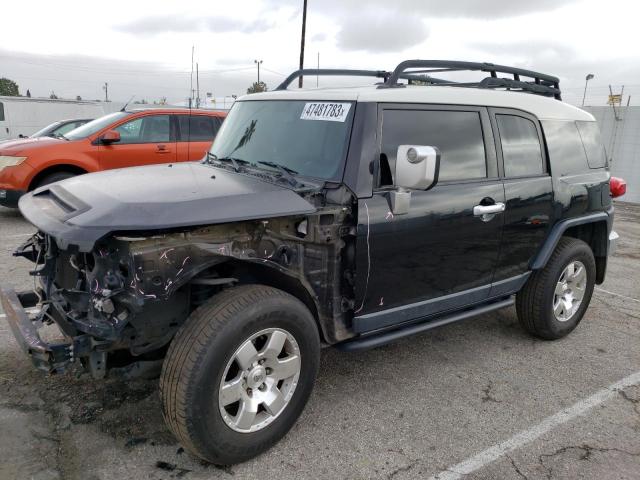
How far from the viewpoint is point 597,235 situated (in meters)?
4.75

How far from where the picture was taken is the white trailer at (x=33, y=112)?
57.9ft

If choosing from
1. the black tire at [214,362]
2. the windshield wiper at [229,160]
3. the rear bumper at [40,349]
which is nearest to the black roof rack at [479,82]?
the windshield wiper at [229,160]

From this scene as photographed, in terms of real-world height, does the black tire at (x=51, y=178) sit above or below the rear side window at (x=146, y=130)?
below

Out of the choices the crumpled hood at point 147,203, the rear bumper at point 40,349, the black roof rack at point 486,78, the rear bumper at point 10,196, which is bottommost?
the rear bumper at point 10,196

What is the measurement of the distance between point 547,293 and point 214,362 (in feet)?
9.72

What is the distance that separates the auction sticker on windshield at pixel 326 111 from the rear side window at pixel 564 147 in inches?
75.8

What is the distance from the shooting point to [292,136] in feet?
11.2

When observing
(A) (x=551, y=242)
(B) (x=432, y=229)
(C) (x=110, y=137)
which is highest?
(C) (x=110, y=137)

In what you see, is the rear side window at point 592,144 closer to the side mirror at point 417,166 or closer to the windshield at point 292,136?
the side mirror at point 417,166

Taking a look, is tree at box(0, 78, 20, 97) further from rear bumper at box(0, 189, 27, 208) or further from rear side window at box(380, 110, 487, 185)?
rear side window at box(380, 110, 487, 185)

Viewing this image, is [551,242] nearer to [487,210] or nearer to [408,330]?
[487,210]

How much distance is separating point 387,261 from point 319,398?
105cm

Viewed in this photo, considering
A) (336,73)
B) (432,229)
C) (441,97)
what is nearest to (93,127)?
(336,73)

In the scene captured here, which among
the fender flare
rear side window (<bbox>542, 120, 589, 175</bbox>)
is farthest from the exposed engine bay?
rear side window (<bbox>542, 120, 589, 175</bbox>)
